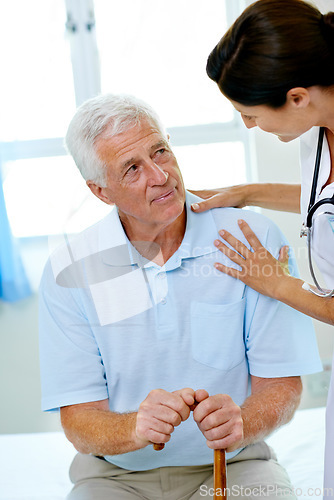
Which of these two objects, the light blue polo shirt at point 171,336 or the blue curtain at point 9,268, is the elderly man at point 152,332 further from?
the blue curtain at point 9,268

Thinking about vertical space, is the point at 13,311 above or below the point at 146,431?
below

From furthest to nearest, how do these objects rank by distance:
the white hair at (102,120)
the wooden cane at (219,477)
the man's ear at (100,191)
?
1. the man's ear at (100,191)
2. the white hair at (102,120)
3. the wooden cane at (219,477)

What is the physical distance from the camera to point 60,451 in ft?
5.77

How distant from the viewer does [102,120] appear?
4.46ft

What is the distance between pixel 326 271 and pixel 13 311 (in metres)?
1.84

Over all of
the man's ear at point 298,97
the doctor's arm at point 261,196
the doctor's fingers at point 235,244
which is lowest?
the doctor's fingers at point 235,244

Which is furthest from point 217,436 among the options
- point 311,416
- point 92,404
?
point 311,416

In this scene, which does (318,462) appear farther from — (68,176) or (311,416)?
(68,176)

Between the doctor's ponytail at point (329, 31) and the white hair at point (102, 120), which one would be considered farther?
the white hair at point (102, 120)

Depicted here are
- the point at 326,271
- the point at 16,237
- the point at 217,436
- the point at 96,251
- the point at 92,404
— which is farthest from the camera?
the point at 16,237

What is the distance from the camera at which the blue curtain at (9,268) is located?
258cm

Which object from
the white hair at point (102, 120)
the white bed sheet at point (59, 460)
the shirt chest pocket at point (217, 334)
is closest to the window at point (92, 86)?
the white bed sheet at point (59, 460)

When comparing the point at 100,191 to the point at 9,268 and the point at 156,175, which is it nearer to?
the point at 156,175

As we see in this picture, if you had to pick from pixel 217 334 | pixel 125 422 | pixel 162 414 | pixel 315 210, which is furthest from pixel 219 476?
pixel 315 210
